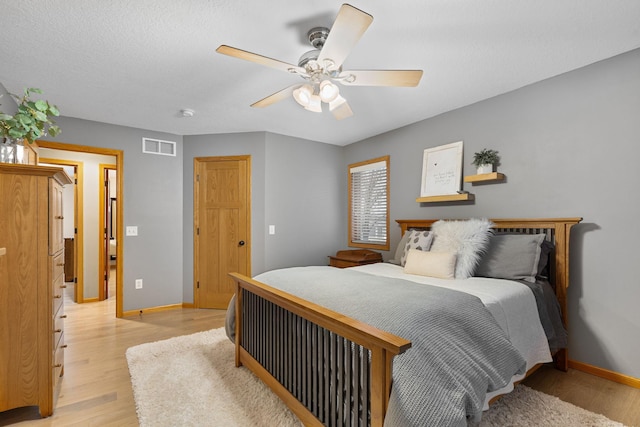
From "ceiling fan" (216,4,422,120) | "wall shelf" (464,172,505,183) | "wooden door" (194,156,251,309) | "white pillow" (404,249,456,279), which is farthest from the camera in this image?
"wooden door" (194,156,251,309)

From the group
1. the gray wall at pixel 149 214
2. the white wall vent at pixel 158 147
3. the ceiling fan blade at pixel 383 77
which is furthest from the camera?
the white wall vent at pixel 158 147

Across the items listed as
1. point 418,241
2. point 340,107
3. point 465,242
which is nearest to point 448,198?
point 418,241

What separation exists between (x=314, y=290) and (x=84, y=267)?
4.33 m

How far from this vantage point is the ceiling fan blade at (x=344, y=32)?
4.62 ft

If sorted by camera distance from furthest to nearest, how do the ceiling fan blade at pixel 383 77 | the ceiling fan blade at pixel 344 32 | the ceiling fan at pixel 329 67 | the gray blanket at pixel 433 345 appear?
the ceiling fan blade at pixel 383 77, the ceiling fan at pixel 329 67, the ceiling fan blade at pixel 344 32, the gray blanket at pixel 433 345

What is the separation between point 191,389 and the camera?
86.3 inches

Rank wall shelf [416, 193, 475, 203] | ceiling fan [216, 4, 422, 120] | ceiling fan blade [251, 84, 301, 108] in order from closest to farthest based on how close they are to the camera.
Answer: ceiling fan [216, 4, 422, 120] < ceiling fan blade [251, 84, 301, 108] < wall shelf [416, 193, 475, 203]

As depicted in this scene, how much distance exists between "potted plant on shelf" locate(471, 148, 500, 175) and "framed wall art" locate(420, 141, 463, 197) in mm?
259

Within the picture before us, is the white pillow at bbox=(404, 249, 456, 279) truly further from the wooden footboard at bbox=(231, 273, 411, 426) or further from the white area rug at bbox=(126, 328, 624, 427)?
the wooden footboard at bbox=(231, 273, 411, 426)

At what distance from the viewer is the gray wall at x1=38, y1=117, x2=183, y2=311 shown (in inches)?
→ 154

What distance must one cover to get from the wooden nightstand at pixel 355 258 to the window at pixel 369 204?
0.77 ft

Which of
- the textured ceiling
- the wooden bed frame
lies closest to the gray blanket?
the wooden bed frame

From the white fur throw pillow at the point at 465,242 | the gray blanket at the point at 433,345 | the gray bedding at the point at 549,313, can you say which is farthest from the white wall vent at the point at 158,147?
the gray bedding at the point at 549,313

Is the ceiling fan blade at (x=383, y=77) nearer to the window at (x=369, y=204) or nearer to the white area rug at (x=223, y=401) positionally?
the white area rug at (x=223, y=401)
